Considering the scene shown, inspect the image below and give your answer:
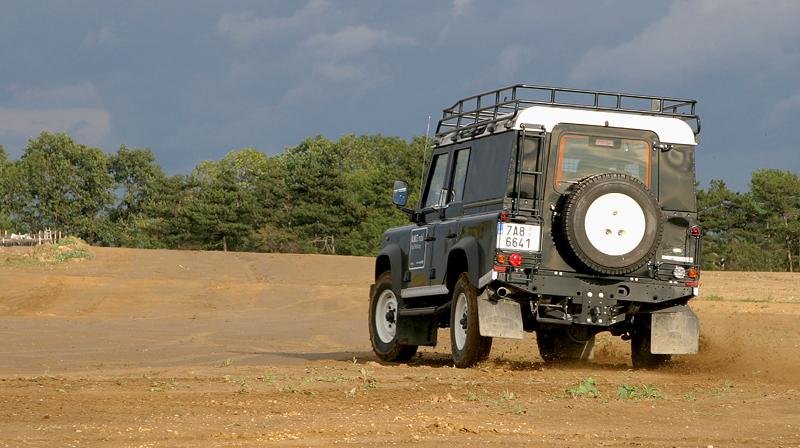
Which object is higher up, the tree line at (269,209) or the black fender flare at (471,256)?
the tree line at (269,209)

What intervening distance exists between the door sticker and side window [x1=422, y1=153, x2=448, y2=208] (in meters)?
0.39

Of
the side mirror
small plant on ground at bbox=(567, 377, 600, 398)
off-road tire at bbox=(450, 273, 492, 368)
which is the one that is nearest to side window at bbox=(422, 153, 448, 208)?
the side mirror

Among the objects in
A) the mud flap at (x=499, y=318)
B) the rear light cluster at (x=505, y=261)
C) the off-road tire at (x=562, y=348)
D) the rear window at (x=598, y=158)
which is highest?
the rear window at (x=598, y=158)

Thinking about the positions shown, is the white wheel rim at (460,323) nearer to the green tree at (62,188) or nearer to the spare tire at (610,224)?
the spare tire at (610,224)

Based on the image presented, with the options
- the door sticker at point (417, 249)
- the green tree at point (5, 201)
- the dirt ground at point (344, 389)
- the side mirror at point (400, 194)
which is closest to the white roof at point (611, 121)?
the door sticker at point (417, 249)

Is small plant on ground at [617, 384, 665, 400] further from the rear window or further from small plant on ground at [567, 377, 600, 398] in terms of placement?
the rear window

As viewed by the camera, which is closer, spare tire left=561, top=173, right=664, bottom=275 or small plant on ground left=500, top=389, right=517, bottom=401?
small plant on ground left=500, top=389, right=517, bottom=401

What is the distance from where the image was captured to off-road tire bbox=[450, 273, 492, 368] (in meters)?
15.0

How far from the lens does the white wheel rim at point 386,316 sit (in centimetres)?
1802

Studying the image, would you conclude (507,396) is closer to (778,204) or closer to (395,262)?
(395,262)

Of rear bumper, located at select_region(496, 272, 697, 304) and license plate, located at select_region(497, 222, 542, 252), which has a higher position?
license plate, located at select_region(497, 222, 542, 252)

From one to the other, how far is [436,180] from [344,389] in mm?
5518

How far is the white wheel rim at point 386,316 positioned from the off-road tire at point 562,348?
1.86 meters

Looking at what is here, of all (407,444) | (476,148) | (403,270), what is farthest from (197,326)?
(407,444)
